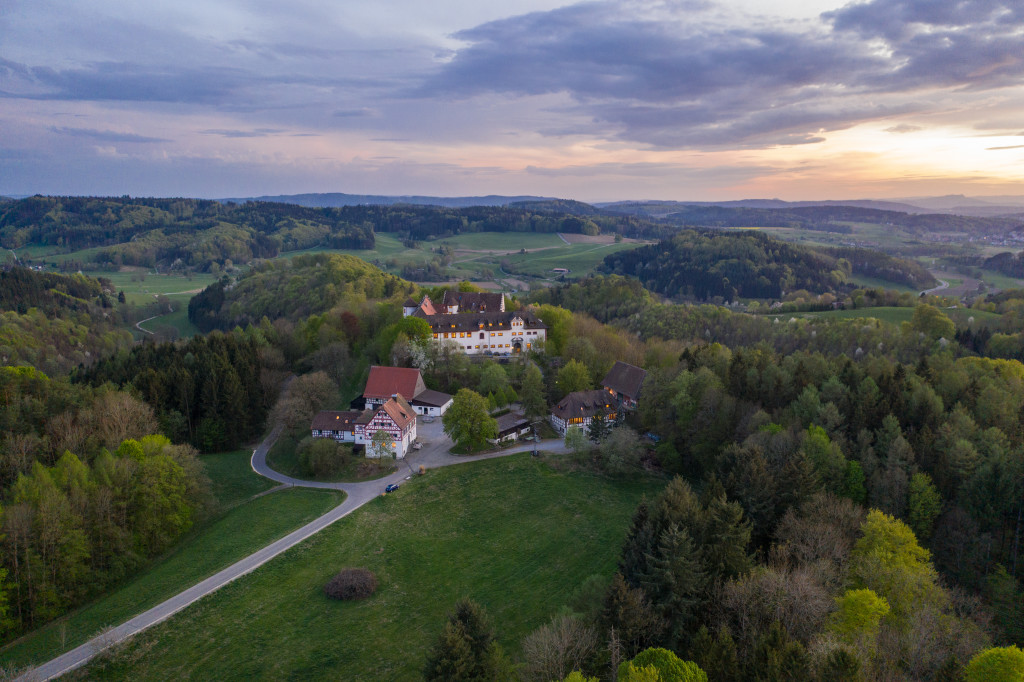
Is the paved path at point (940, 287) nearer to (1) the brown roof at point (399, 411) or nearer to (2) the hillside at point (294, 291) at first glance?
(2) the hillside at point (294, 291)

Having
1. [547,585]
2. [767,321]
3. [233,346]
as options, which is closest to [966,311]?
[767,321]

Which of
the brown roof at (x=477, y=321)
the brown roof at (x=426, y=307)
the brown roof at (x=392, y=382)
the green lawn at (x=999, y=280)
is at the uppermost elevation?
the brown roof at (x=426, y=307)

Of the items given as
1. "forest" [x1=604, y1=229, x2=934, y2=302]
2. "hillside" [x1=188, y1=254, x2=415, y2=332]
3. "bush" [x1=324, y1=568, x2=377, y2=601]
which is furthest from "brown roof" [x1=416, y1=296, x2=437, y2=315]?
"forest" [x1=604, y1=229, x2=934, y2=302]

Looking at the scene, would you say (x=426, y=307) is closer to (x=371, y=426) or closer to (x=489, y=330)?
(x=489, y=330)

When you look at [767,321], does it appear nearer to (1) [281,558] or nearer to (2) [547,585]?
(2) [547,585]

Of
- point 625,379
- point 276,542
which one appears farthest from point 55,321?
point 625,379

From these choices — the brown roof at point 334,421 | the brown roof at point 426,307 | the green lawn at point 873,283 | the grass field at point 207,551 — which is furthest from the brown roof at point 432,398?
the green lawn at point 873,283

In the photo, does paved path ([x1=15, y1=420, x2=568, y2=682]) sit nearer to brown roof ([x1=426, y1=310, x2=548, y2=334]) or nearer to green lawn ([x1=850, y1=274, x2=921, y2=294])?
brown roof ([x1=426, y1=310, x2=548, y2=334])
